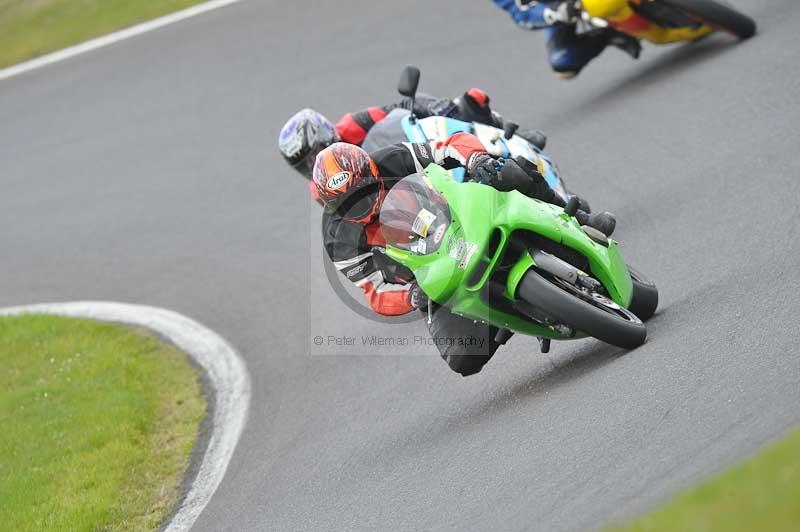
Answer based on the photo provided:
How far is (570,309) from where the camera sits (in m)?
6.45

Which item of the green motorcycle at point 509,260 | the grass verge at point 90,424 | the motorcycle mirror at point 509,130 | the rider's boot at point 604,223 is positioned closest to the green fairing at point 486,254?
the green motorcycle at point 509,260

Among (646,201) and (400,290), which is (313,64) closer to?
(646,201)

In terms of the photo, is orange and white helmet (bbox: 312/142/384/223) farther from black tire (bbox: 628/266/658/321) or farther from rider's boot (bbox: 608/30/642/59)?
rider's boot (bbox: 608/30/642/59)

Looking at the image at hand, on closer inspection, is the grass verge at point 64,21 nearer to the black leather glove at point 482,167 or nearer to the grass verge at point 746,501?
the black leather glove at point 482,167

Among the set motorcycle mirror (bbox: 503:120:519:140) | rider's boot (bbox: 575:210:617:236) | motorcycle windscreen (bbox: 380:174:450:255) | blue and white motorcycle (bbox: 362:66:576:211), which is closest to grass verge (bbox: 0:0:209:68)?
blue and white motorcycle (bbox: 362:66:576:211)

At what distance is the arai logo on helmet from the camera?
7435 mm

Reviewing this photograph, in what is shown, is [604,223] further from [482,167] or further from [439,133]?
[439,133]

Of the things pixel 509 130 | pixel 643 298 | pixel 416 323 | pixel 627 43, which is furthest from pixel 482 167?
pixel 627 43

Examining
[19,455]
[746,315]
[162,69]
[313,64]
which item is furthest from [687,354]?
[162,69]

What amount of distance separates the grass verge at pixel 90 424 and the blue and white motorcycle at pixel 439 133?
243cm

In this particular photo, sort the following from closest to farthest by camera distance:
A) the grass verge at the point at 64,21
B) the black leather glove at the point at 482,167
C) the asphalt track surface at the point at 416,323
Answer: the asphalt track surface at the point at 416,323, the black leather glove at the point at 482,167, the grass verge at the point at 64,21

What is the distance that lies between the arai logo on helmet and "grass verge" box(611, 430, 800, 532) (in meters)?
3.32

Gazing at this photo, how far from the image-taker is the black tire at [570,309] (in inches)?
255

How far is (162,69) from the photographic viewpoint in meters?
16.3
